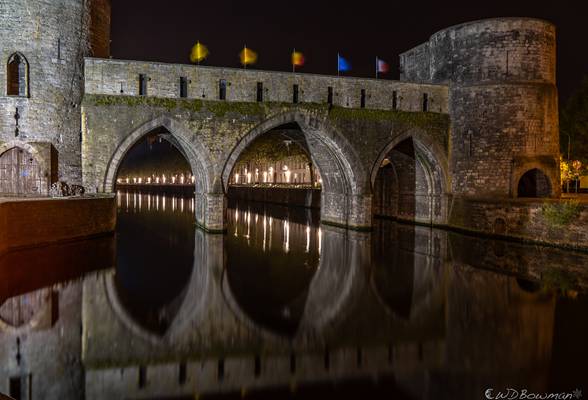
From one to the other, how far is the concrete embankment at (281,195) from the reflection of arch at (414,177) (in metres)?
9.69

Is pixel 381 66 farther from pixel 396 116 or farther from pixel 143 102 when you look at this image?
pixel 143 102

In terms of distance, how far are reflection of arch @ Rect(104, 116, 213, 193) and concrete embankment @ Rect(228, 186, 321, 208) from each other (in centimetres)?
1784

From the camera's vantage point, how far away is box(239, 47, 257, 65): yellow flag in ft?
74.7

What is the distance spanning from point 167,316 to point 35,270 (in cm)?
483

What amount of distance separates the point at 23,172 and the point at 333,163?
13.5m

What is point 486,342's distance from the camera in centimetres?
822

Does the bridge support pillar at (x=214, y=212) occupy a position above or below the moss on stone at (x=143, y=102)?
below

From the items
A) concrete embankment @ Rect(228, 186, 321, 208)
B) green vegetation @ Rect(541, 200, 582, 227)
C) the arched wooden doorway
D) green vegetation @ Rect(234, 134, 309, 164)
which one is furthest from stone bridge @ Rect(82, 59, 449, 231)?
green vegetation @ Rect(234, 134, 309, 164)

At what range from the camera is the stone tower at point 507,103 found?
21984 mm
